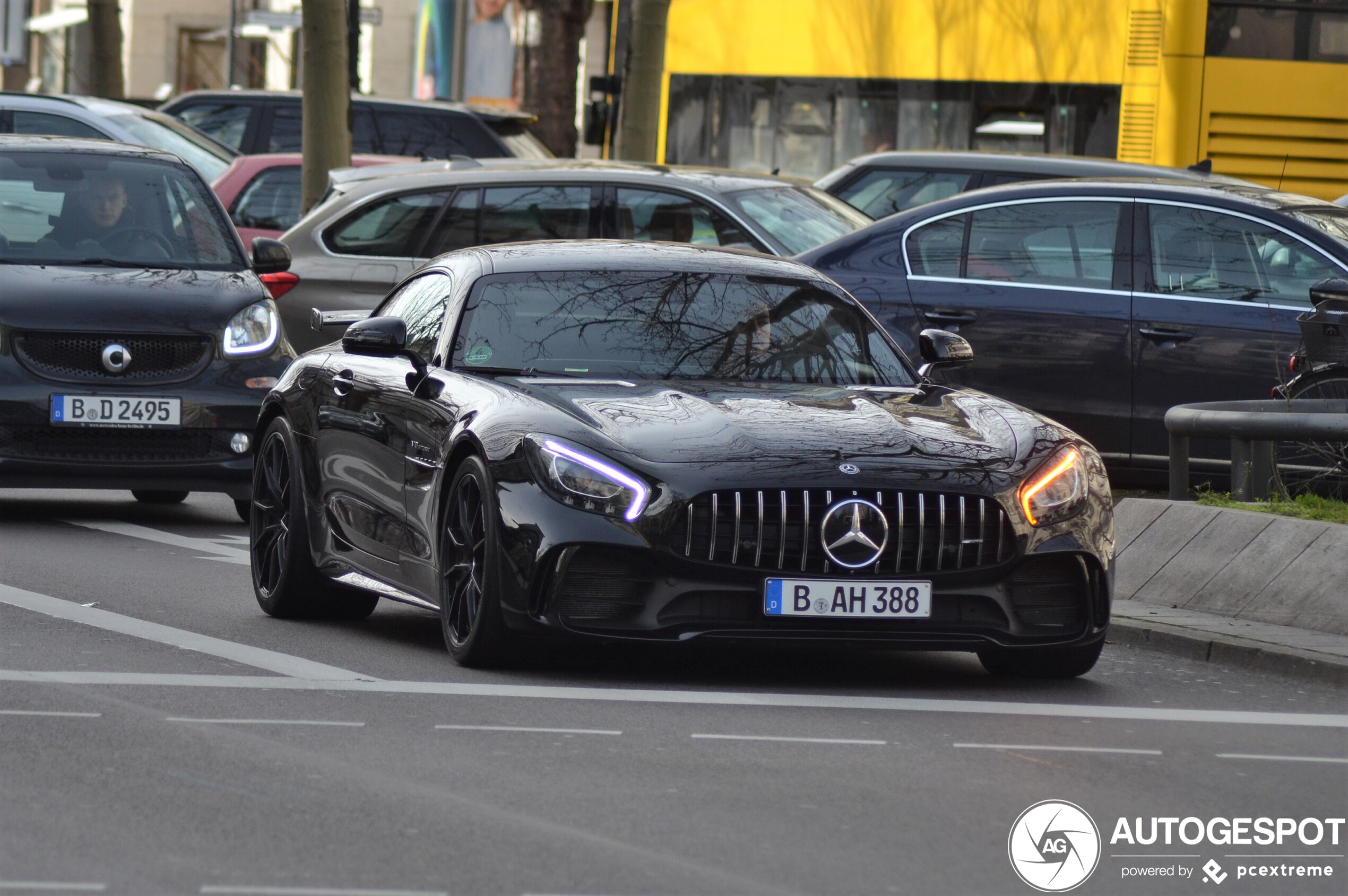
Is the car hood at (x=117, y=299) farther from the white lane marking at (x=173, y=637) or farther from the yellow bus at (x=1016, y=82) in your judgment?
the yellow bus at (x=1016, y=82)

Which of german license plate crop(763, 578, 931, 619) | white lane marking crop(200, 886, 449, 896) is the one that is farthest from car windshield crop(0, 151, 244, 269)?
white lane marking crop(200, 886, 449, 896)

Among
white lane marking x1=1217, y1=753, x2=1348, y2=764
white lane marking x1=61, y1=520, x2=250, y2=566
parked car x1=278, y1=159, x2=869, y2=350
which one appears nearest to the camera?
white lane marking x1=1217, y1=753, x2=1348, y2=764

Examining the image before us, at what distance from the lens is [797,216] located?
15.3 meters

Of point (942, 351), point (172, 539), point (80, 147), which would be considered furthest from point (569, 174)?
point (942, 351)

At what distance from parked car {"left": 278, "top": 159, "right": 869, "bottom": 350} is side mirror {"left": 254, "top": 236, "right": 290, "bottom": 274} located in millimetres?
1700

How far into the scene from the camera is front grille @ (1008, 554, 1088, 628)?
788 centimetres

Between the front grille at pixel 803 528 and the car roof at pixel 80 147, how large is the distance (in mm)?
7410

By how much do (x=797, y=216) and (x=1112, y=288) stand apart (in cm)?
307

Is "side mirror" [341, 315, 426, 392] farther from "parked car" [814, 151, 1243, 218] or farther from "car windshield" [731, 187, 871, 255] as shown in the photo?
"parked car" [814, 151, 1243, 218]

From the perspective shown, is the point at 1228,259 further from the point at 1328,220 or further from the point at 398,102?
the point at 398,102

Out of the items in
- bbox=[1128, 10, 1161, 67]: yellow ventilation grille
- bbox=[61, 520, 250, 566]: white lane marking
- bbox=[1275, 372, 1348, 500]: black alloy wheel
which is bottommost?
bbox=[61, 520, 250, 566]: white lane marking

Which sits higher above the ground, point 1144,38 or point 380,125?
point 1144,38

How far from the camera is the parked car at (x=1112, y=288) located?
40.5ft

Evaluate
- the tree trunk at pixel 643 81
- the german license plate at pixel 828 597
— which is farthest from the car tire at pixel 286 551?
the tree trunk at pixel 643 81
